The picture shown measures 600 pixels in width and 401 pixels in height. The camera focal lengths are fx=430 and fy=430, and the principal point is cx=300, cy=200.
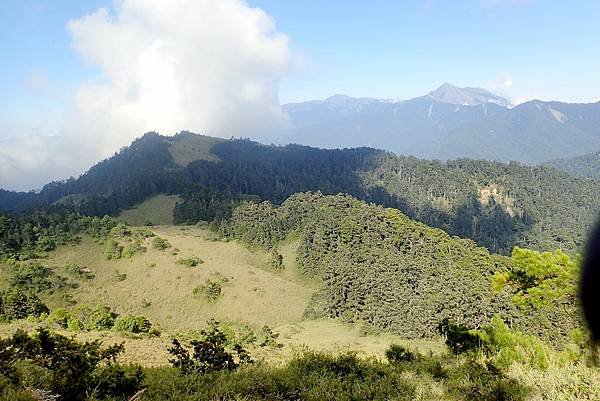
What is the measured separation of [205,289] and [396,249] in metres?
22.9

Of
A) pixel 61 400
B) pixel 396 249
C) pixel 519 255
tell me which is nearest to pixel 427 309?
pixel 396 249

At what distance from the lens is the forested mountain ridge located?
329ft

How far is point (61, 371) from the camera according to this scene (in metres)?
6.81

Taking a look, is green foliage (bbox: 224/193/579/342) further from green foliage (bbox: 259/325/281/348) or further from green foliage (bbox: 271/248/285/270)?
green foliage (bbox: 259/325/281/348)

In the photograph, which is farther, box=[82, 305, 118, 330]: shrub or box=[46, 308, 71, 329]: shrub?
box=[82, 305, 118, 330]: shrub

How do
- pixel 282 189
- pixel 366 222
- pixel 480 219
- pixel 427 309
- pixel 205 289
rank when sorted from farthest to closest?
pixel 282 189 < pixel 480 219 < pixel 366 222 < pixel 205 289 < pixel 427 309

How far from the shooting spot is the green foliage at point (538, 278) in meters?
12.0

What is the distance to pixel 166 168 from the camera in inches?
4983

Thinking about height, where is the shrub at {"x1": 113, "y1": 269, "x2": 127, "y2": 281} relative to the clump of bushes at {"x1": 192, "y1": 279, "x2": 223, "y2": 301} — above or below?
above

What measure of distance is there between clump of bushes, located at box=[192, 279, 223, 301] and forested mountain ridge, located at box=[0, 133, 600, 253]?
111ft

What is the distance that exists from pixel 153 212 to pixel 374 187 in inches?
2669

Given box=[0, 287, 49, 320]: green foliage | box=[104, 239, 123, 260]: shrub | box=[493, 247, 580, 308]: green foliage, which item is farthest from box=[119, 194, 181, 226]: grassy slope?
box=[493, 247, 580, 308]: green foliage

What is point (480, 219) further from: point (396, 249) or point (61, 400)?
point (61, 400)

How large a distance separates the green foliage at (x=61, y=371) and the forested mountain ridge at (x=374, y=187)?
74.5 meters
